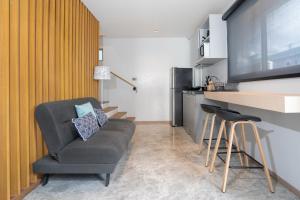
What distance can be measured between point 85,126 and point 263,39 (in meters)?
2.30

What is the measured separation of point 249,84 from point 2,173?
2940mm

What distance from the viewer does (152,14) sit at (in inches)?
160

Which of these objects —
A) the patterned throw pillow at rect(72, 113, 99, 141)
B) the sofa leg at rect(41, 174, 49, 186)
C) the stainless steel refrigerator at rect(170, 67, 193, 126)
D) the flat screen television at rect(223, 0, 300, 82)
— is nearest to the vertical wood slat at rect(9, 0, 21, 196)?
the sofa leg at rect(41, 174, 49, 186)

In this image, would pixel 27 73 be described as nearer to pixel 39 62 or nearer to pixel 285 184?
pixel 39 62

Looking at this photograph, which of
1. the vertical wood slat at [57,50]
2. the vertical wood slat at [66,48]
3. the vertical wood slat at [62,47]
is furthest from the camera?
the vertical wood slat at [66,48]

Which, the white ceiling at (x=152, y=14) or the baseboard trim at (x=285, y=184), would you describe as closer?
the baseboard trim at (x=285, y=184)

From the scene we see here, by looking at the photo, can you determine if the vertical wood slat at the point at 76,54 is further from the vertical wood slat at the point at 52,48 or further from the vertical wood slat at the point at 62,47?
the vertical wood slat at the point at 52,48

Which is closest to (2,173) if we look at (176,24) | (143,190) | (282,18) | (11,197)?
(11,197)

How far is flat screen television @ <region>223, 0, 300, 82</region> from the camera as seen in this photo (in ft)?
6.39

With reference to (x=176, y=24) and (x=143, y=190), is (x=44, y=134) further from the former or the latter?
(x=176, y=24)

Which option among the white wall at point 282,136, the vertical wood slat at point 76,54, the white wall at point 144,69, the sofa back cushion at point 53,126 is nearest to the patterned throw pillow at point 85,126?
the sofa back cushion at point 53,126

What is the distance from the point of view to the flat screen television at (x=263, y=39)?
1946 millimetres

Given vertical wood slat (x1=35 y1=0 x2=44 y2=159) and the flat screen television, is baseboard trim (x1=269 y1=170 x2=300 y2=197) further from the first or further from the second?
vertical wood slat (x1=35 y1=0 x2=44 y2=159)

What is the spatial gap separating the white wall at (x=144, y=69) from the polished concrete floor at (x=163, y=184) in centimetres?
314
